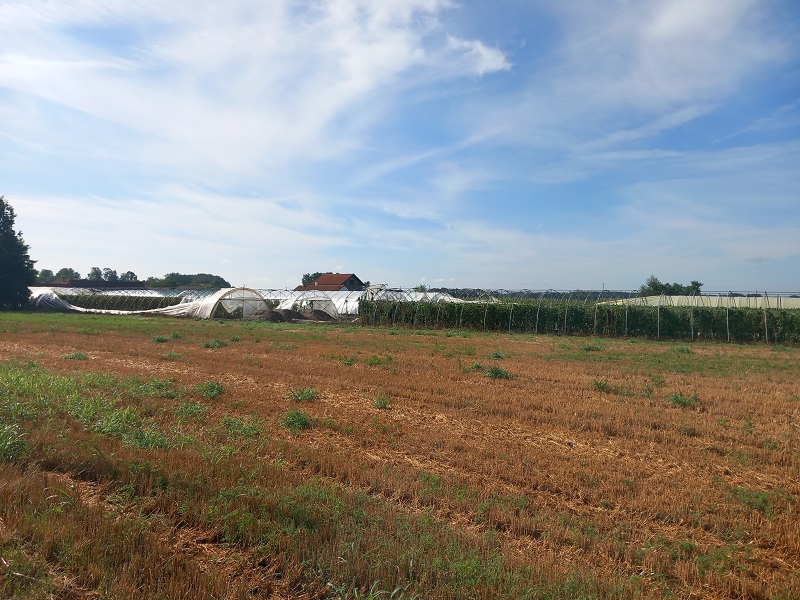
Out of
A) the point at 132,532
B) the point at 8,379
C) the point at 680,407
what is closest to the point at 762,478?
the point at 680,407

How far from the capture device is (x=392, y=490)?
6.09 m

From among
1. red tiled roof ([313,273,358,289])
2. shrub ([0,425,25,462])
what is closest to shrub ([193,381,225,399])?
shrub ([0,425,25,462])

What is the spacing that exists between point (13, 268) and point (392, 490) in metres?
71.5

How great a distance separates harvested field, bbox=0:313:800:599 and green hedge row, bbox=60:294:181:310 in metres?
51.6

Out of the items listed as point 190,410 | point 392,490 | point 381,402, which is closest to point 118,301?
point 190,410

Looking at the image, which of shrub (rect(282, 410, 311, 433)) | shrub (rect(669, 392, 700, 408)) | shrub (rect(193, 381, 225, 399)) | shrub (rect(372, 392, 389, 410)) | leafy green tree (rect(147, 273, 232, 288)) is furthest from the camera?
leafy green tree (rect(147, 273, 232, 288))

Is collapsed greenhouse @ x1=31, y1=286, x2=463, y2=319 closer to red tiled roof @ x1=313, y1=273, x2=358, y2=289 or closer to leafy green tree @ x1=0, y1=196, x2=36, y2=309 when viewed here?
leafy green tree @ x1=0, y1=196, x2=36, y2=309

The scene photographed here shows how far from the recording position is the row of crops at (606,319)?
31.9m

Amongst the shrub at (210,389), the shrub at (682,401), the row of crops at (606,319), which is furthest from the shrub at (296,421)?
the row of crops at (606,319)

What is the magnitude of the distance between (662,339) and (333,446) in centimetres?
3067

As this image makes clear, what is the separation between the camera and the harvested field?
4176 mm

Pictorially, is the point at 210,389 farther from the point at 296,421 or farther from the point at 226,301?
the point at 226,301

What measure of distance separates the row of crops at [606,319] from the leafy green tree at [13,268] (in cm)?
4675

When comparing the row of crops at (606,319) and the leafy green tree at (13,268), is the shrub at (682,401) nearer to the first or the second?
the row of crops at (606,319)
